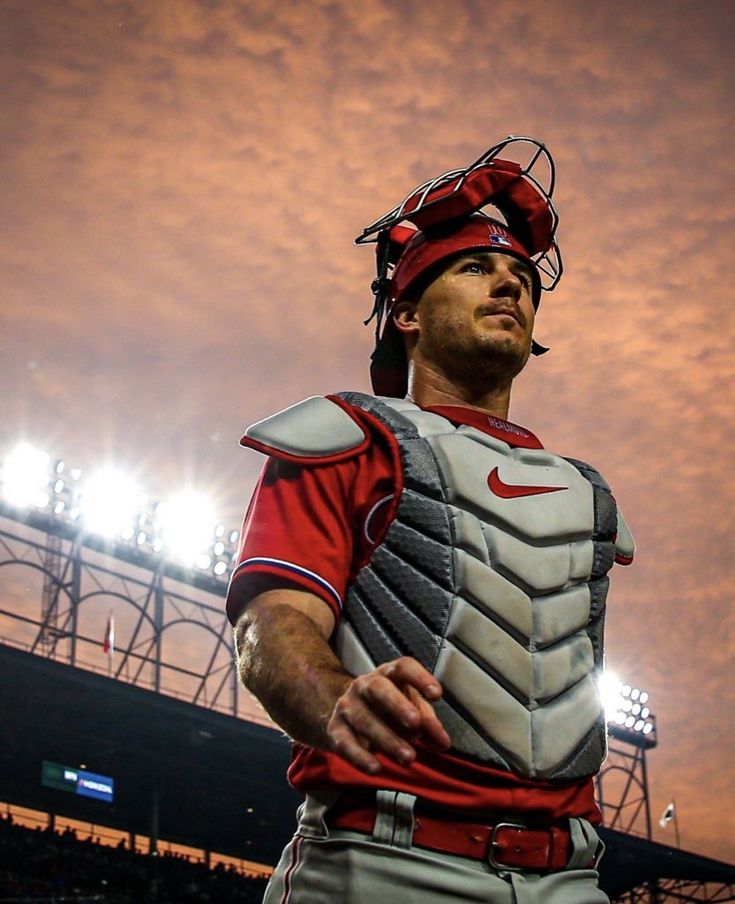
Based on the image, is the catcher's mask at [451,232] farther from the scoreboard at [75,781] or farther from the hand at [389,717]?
the scoreboard at [75,781]

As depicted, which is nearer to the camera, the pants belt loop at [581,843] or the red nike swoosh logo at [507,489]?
the pants belt loop at [581,843]

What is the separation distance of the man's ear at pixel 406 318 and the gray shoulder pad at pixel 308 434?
0.71 meters

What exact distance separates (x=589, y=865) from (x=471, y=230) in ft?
6.28

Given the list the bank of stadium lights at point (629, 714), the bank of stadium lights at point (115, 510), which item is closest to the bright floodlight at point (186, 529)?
the bank of stadium lights at point (115, 510)

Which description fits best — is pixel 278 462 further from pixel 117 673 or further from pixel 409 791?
pixel 117 673

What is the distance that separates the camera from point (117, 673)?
24.3 metres

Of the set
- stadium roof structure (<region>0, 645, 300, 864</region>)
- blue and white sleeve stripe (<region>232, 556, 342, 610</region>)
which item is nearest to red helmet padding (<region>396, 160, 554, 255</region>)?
blue and white sleeve stripe (<region>232, 556, 342, 610</region>)

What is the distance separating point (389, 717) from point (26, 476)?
2561 centimetres

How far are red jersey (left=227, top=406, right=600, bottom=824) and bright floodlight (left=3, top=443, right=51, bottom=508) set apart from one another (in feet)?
77.9

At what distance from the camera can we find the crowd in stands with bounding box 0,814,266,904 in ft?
67.5

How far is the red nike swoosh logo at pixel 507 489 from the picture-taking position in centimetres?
295

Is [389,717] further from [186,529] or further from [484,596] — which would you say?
[186,529]

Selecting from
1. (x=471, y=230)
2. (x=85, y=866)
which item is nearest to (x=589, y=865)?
(x=471, y=230)

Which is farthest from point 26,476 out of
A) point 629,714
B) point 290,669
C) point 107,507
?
point 290,669
